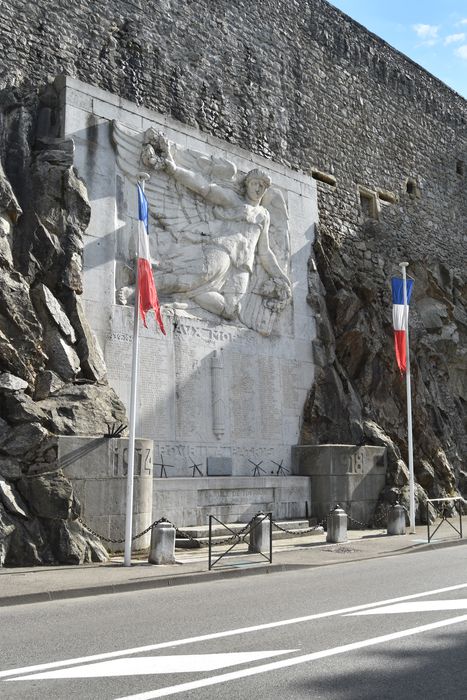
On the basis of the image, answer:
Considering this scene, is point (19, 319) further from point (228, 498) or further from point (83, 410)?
point (228, 498)

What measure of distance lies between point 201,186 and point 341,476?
765cm

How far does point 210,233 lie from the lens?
17891 mm

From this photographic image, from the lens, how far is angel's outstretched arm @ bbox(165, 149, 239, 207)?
1738 centimetres

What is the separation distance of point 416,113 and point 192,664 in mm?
26668

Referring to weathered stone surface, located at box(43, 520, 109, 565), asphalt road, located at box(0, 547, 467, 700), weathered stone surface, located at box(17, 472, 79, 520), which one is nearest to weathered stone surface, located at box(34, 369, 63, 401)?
weathered stone surface, located at box(17, 472, 79, 520)

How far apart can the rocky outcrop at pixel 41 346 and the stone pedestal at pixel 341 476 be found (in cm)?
596

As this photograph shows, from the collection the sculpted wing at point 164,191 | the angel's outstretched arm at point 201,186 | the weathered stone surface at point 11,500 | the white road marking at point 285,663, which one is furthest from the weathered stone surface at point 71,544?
the angel's outstretched arm at point 201,186

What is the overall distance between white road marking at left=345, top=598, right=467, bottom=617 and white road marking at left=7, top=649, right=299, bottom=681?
6.67 feet

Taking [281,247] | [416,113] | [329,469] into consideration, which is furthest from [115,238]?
[416,113]

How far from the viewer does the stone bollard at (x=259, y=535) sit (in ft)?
42.9

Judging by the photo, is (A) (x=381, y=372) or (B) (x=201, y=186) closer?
(B) (x=201, y=186)

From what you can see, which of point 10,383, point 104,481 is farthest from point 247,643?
point 10,383

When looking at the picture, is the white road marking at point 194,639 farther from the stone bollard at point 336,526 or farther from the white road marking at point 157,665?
the stone bollard at point 336,526

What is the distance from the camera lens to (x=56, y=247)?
48.6 feet
